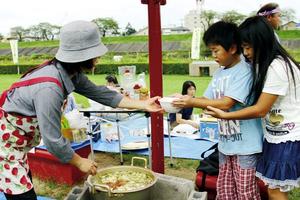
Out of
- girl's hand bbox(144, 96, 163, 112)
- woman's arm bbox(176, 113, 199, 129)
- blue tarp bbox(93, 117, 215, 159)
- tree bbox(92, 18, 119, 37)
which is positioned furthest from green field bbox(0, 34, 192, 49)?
girl's hand bbox(144, 96, 163, 112)

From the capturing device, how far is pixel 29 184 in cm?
198

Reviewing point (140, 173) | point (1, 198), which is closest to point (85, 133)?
point (1, 198)

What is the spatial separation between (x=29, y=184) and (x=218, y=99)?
4.01 feet

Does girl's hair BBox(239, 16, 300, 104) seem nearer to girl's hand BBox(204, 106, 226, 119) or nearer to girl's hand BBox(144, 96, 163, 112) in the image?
girl's hand BBox(204, 106, 226, 119)

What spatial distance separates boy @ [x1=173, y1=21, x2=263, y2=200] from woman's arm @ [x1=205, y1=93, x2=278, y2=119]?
0.20ft

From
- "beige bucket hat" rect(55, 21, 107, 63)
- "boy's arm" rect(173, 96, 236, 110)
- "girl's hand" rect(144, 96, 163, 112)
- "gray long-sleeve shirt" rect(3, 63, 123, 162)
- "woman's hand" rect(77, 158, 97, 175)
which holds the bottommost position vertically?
"woman's hand" rect(77, 158, 97, 175)

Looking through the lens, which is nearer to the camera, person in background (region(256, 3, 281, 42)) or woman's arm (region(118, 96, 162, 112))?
woman's arm (region(118, 96, 162, 112))

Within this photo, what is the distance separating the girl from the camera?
79.4 inches

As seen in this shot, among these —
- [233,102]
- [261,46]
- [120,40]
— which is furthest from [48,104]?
[120,40]

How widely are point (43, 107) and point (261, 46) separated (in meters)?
1.27

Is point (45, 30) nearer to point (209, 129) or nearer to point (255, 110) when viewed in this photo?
point (209, 129)

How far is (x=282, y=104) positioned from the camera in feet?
6.81

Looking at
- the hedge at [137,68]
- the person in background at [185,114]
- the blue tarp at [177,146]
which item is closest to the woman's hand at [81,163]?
the blue tarp at [177,146]

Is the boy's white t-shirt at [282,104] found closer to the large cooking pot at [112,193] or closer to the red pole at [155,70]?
the large cooking pot at [112,193]
